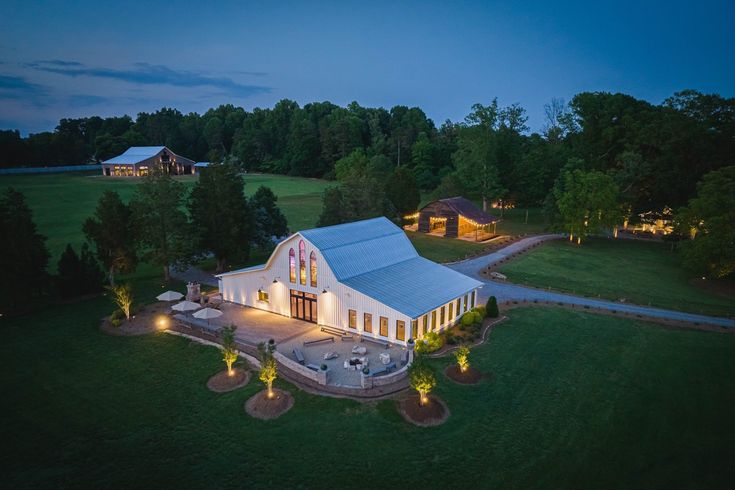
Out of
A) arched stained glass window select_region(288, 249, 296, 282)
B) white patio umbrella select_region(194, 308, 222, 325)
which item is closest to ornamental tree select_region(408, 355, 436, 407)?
arched stained glass window select_region(288, 249, 296, 282)

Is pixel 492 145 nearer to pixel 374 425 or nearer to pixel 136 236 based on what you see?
pixel 136 236

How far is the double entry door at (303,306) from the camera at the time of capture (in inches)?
1170

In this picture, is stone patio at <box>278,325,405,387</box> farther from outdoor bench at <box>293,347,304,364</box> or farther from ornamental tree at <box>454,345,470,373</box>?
ornamental tree at <box>454,345,470,373</box>

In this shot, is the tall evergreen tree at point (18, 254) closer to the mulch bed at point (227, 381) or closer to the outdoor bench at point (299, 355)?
the mulch bed at point (227, 381)

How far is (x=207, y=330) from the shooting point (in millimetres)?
28062

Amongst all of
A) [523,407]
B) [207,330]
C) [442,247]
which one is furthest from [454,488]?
[442,247]

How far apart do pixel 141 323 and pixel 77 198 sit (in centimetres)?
5746

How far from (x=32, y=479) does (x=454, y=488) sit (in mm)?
15063

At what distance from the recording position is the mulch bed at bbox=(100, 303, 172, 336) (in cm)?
2833

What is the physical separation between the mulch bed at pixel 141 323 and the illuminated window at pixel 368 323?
1353 cm

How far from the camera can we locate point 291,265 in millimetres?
30125

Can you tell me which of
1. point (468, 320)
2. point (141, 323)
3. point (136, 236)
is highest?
point (136, 236)

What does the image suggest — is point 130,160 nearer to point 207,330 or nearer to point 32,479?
point 207,330

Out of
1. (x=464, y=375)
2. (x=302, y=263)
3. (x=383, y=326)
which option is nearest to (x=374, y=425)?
(x=464, y=375)
